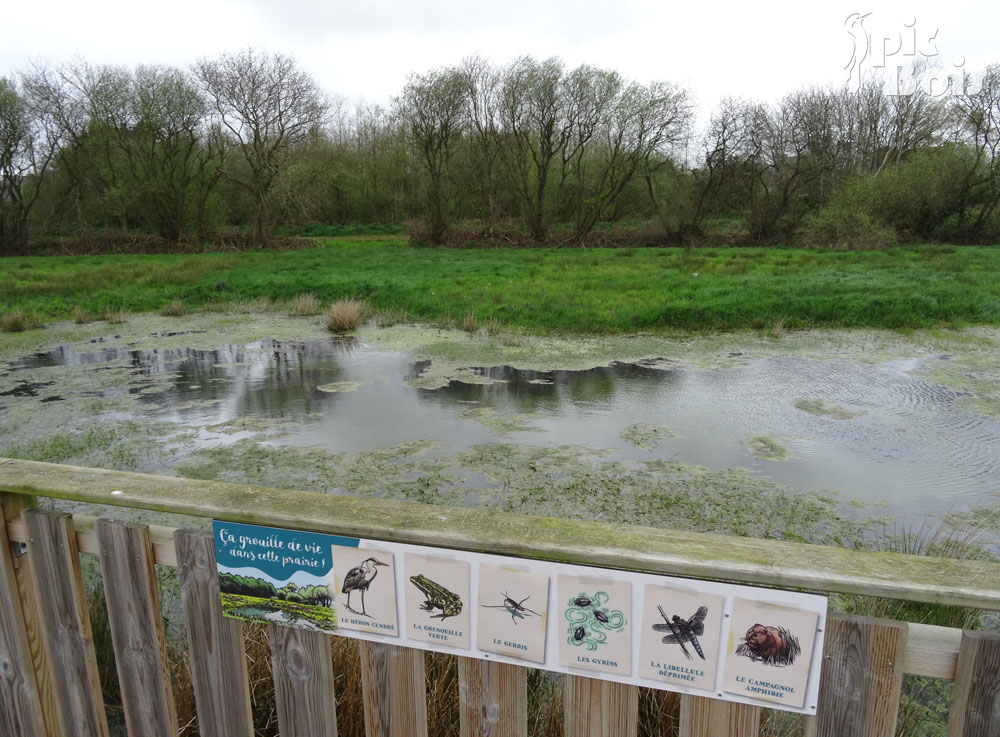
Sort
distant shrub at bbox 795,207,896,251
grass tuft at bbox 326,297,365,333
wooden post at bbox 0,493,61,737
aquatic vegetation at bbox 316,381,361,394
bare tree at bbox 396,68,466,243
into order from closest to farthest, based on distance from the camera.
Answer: wooden post at bbox 0,493,61,737
aquatic vegetation at bbox 316,381,361,394
grass tuft at bbox 326,297,365,333
distant shrub at bbox 795,207,896,251
bare tree at bbox 396,68,466,243

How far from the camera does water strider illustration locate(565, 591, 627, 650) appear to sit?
4.20ft

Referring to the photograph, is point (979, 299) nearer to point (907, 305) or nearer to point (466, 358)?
point (907, 305)

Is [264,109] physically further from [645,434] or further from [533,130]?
[645,434]

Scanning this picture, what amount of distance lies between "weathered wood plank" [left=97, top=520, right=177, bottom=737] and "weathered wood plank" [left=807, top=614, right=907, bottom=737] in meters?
1.45

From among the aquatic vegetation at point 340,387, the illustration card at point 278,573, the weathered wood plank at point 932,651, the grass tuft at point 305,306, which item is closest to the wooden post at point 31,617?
the illustration card at point 278,573

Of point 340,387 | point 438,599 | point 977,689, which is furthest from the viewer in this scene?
point 340,387

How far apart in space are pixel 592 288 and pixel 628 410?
748cm

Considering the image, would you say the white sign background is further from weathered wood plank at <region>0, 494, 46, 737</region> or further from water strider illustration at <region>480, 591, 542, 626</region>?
weathered wood plank at <region>0, 494, 46, 737</region>

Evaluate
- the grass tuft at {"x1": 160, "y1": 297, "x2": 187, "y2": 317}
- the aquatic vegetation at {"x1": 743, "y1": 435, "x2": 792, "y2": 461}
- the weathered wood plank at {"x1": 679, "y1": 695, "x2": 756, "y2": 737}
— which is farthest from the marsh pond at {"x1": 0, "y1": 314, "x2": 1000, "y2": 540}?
the weathered wood plank at {"x1": 679, "y1": 695, "x2": 756, "y2": 737}

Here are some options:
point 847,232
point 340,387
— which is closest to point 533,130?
point 847,232

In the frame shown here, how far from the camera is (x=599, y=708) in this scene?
1368mm

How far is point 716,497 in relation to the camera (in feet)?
15.6

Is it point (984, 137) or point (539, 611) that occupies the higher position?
point (984, 137)

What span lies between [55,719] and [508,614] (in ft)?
4.68
